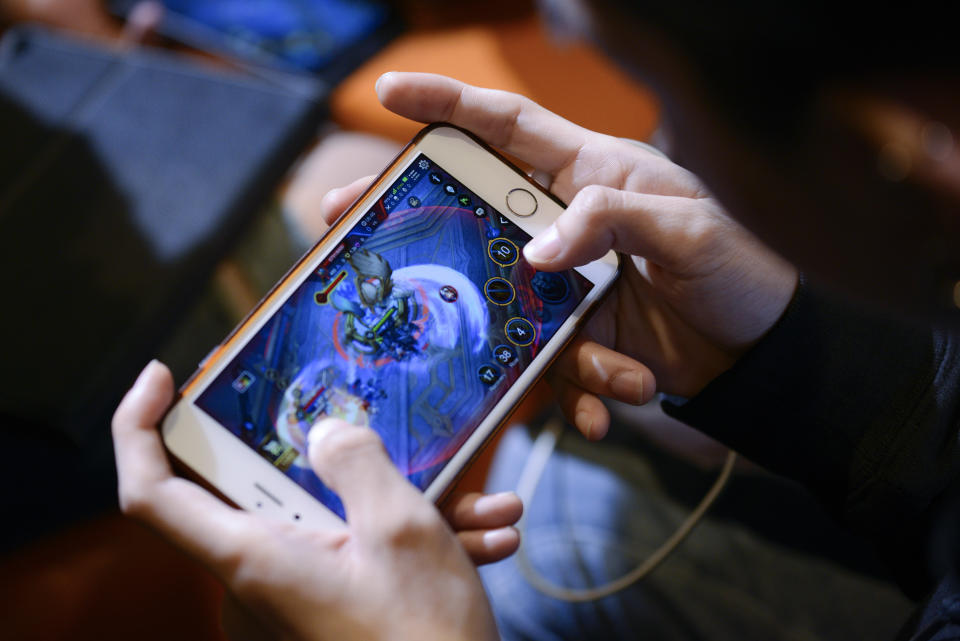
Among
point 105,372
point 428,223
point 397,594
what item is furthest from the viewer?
point 105,372

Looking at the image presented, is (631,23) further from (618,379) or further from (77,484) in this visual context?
(77,484)

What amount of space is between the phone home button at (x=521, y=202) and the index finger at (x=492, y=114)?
46 mm

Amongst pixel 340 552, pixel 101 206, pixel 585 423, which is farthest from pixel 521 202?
pixel 101 206

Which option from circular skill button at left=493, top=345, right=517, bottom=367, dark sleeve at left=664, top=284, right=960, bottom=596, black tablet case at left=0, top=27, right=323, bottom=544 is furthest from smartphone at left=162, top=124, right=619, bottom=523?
black tablet case at left=0, top=27, right=323, bottom=544

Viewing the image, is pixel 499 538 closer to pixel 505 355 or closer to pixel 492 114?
pixel 505 355

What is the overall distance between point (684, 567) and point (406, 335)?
0.29 meters

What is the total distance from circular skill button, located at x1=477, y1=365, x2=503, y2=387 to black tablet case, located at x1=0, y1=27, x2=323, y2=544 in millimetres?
418

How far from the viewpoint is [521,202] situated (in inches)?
20.1

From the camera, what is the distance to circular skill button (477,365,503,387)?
0.47m

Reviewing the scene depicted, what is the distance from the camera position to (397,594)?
360 mm

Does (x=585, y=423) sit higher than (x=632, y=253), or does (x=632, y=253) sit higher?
(x=632, y=253)

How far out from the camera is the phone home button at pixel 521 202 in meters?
0.51

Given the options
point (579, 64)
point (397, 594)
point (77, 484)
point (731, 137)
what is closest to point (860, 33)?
point (731, 137)

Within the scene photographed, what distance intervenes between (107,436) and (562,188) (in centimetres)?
53
